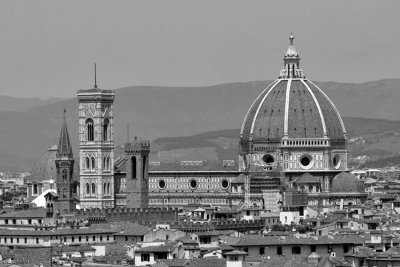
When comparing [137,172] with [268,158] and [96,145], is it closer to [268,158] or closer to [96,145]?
[96,145]

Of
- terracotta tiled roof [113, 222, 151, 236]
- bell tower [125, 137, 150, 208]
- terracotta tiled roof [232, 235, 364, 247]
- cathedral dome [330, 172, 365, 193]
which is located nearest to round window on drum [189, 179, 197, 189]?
bell tower [125, 137, 150, 208]

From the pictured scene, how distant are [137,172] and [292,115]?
17.9m

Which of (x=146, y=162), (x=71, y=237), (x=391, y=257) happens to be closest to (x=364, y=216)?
(x=71, y=237)

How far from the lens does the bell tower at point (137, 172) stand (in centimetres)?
17200

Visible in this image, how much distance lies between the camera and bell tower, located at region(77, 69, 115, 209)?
17900cm

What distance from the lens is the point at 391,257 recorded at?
8044 centimetres

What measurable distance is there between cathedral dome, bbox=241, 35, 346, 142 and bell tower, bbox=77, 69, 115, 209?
13539 millimetres

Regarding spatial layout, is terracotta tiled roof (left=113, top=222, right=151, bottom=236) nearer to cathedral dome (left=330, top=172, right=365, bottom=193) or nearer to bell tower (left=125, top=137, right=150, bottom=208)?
bell tower (left=125, top=137, right=150, bottom=208)

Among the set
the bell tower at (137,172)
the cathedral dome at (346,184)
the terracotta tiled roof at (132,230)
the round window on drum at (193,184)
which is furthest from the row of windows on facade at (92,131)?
the terracotta tiled roof at (132,230)

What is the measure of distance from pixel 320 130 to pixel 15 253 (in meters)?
92.0

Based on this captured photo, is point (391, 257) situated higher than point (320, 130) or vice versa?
point (320, 130)

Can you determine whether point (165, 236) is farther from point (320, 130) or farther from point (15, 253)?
point (320, 130)

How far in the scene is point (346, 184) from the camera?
176m

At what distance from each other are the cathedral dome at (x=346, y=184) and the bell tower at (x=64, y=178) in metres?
22.3
